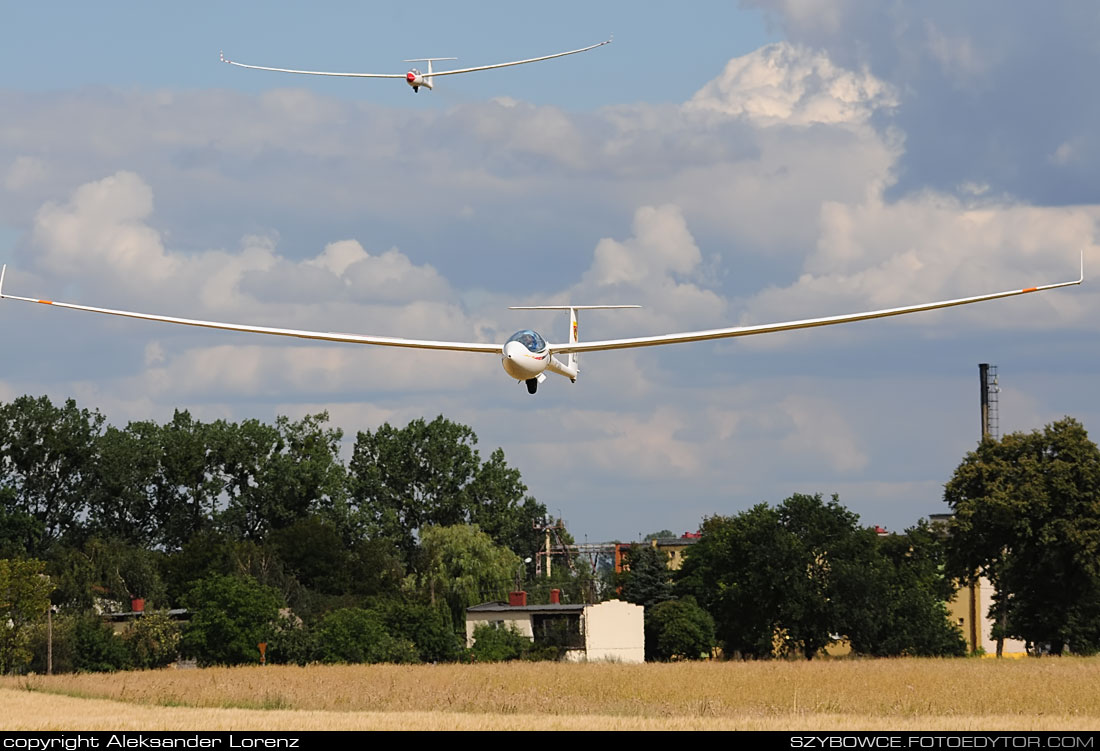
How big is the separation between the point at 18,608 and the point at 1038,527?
1699 inches

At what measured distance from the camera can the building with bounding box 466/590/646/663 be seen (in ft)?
220

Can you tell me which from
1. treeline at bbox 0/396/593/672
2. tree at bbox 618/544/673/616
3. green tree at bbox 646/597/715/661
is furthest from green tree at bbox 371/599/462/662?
tree at bbox 618/544/673/616

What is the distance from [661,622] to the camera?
7294 cm

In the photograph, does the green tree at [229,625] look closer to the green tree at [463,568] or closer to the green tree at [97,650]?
the green tree at [97,650]

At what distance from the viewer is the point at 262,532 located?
3804 inches

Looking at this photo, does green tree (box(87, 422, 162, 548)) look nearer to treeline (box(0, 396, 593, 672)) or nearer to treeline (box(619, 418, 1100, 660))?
treeline (box(0, 396, 593, 672))

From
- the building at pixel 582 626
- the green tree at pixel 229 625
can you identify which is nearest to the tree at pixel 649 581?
the building at pixel 582 626

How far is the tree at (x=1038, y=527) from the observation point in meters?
61.2

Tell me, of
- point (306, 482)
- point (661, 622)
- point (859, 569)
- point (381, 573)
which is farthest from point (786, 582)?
point (306, 482)

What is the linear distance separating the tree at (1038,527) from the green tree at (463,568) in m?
28.3

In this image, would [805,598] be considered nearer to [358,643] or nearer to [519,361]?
[358,643]

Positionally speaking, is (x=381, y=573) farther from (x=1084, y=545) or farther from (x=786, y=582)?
(x=1084, y=545)

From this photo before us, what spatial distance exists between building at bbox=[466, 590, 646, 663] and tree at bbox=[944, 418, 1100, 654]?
15.7 m

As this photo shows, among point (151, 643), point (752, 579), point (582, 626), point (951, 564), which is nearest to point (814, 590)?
point (752, 579)
